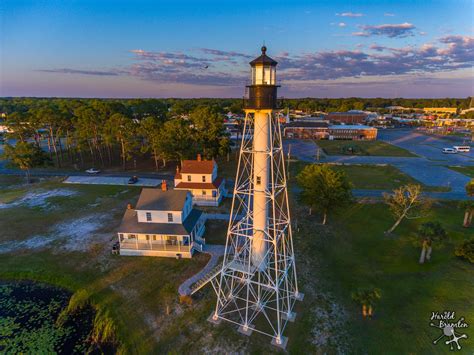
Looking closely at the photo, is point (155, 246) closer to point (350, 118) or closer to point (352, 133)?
point (352, 133)

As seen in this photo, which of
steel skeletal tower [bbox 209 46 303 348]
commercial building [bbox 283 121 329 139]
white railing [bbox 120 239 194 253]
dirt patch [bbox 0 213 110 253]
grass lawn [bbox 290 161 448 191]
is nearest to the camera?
steel skeletal tower [bbox 209 46 303 348]

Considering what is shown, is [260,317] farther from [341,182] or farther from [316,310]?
[341,182]

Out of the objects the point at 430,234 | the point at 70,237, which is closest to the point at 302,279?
the point at 430,234

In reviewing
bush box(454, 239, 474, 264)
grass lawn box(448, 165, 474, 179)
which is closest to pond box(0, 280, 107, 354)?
bush box(454, 239, 474, 264)

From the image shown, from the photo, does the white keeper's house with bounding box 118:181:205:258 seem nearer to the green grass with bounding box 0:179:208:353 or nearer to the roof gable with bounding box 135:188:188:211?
the roof gable with bounding box 135:188:188:211

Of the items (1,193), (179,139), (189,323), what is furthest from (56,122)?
(189,323)

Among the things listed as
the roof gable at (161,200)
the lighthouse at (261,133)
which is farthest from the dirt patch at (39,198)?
the lighthouse at (261,133)

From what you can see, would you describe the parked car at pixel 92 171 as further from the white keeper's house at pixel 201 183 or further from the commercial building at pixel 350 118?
the commercial building at pixel 350 118
